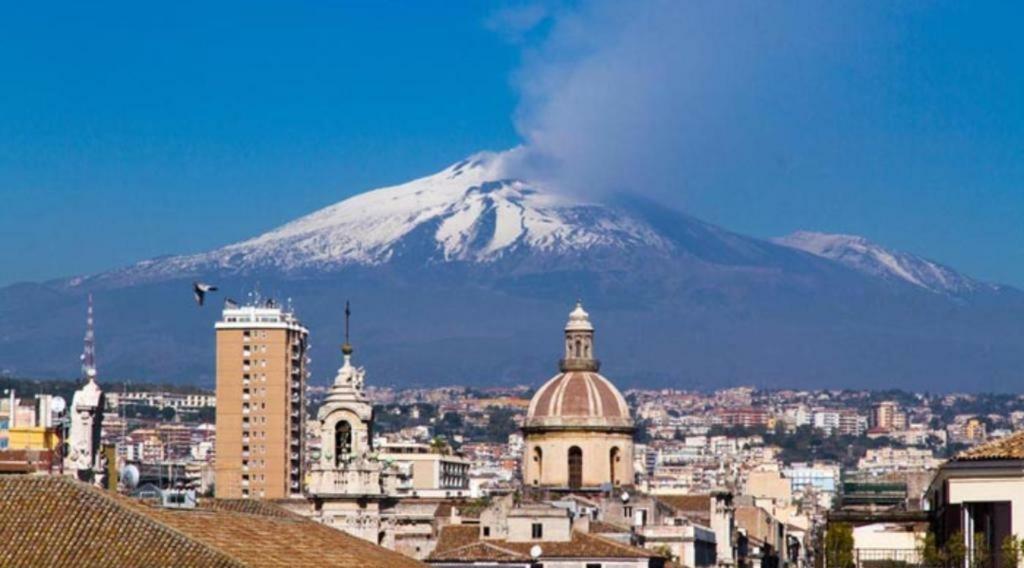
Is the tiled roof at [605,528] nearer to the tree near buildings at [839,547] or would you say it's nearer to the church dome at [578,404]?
the church dome at [578,404]

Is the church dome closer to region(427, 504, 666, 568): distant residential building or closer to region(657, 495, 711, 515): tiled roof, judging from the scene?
region(657, 495, 711, 515): tiled roof

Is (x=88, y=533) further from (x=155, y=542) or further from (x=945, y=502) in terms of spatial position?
(x=945, y=502)

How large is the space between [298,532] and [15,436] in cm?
2699

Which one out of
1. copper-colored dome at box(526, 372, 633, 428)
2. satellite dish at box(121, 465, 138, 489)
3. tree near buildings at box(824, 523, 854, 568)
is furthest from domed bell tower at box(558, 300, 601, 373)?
tree near buildings at box(824, 523, 854, 568)

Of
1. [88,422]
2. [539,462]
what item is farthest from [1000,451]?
[539,462]

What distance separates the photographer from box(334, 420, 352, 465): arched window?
99.0 meters

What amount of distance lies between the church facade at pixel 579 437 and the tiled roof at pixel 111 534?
288 ft

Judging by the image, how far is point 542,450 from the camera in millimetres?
142250

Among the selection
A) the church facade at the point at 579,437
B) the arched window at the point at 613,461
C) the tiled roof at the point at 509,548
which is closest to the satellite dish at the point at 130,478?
the tiled roof at the point at 509,548

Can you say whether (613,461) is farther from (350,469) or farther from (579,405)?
(350,469)

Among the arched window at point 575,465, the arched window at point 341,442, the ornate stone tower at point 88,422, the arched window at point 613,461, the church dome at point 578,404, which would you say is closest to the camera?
the ornate stone tower at point 88,422

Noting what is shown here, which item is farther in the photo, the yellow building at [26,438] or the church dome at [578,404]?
the church dome at [578,404]

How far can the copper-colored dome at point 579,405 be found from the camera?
142 metres

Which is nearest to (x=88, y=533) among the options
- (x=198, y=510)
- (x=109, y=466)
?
(x=198, y=510)
